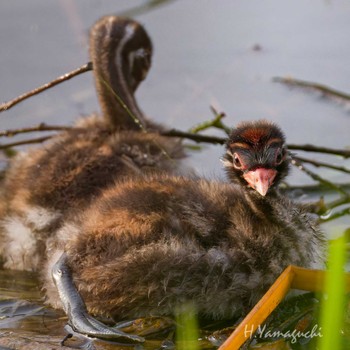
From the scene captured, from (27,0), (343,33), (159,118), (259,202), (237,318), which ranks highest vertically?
(27,0)

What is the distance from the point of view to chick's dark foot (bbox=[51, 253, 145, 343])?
3551 mm

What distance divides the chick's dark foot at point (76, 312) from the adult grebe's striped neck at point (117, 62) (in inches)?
61.6

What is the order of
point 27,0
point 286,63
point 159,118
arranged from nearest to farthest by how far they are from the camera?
point 159,118 < point 286,63 < point 27,0

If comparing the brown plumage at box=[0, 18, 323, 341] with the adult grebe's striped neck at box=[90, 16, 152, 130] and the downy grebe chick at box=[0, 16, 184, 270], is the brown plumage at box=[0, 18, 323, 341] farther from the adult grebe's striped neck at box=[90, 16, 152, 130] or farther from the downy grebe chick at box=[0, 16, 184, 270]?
the adult grebe's striped neck at box=[90, 16, 152, 130]

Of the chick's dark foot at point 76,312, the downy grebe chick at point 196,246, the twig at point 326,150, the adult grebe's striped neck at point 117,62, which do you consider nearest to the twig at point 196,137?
the adult grebe's striped neck at point 117,62

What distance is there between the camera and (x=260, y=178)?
12.0 feet

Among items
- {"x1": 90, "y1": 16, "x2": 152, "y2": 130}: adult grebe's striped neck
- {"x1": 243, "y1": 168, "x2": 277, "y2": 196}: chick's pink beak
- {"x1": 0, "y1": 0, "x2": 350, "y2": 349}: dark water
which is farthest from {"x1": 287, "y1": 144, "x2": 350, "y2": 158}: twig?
{"x1": 243, "y1": 168, "x2": 277, "y2": 196}: chick's pink beak

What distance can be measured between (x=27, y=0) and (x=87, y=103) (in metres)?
1.75

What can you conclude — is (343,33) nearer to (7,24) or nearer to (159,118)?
(159,118)

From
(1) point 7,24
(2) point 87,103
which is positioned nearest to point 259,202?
(2) point 87,103

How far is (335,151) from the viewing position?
4828 mm

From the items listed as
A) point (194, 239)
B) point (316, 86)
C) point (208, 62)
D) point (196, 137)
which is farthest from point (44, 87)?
point (208, 62)

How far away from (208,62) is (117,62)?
68.6 inches

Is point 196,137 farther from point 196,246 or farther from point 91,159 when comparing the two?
point 196,246
